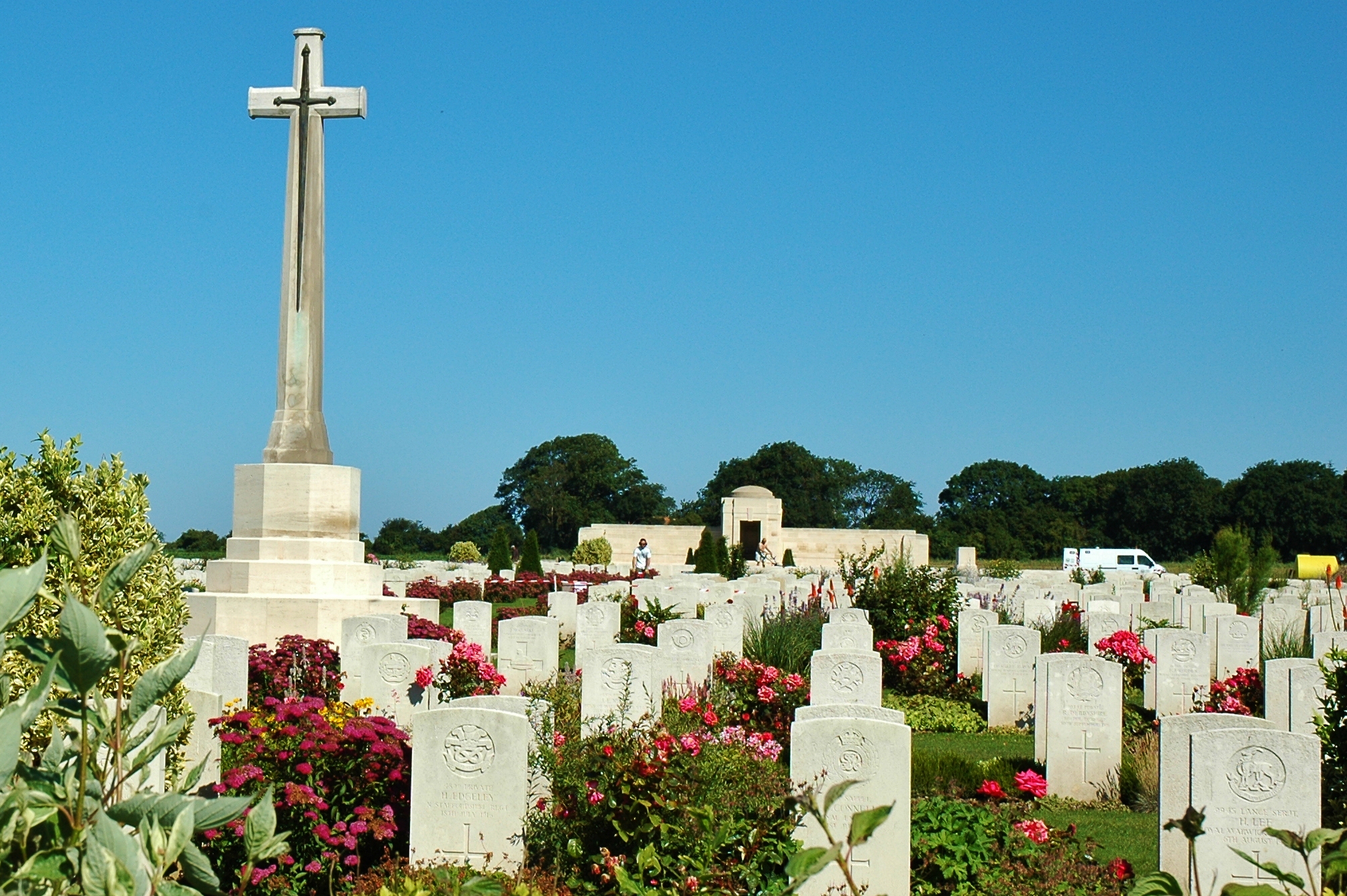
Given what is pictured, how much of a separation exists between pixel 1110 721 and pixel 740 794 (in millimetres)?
3772

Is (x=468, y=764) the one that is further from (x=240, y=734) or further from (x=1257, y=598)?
(x=1257, y=598)

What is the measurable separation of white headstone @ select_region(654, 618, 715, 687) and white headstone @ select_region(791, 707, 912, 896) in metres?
4.72

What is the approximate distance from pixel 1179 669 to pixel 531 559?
71.2 ft

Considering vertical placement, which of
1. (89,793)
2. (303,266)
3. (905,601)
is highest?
(303,266)

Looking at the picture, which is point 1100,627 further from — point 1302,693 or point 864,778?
point 864,778

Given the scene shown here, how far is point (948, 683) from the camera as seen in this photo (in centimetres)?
1388

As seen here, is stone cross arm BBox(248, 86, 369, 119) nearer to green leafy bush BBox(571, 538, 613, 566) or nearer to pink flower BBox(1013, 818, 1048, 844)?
pink flower BBox(1013, 818, 1048, 844)

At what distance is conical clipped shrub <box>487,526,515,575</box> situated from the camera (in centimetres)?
3181

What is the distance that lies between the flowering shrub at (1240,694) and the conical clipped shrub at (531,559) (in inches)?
804

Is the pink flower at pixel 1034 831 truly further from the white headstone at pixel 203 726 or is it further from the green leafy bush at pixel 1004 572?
the green leafy bush at pixel 1004 572

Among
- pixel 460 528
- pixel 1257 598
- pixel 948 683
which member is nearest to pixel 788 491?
pixel 460 528

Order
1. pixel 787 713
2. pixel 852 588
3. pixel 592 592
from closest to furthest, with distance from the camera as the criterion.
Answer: pixel 787 713
pixel 852 588
pixel 592 592

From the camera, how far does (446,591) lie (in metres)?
24.4

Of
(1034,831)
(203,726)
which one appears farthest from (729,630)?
(1034,831)
